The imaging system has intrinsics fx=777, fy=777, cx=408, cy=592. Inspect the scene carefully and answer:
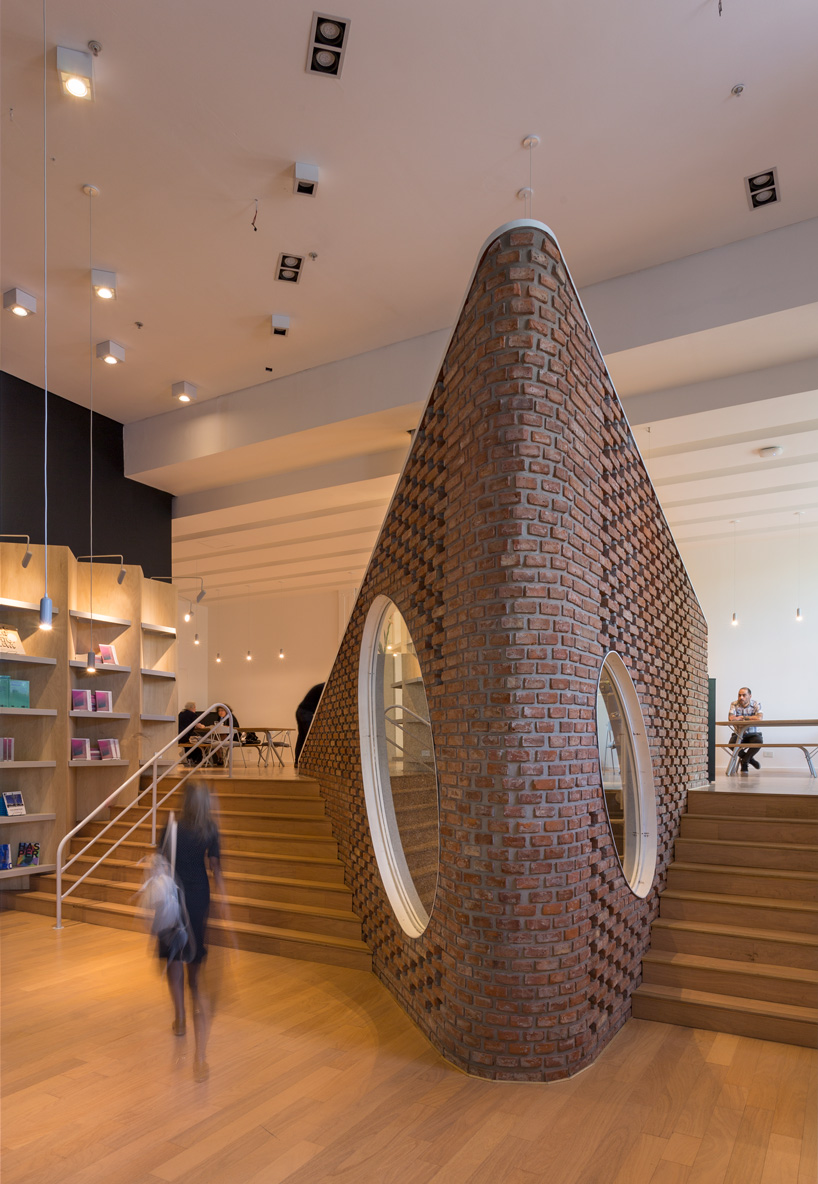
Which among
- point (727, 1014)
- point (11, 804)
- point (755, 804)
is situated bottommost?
point (727, 1014)

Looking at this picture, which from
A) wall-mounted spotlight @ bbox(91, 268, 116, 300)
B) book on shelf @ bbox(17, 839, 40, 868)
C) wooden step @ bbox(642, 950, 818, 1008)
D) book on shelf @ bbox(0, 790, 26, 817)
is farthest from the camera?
book on shelf @ bbox(17, 839, 40, 868)

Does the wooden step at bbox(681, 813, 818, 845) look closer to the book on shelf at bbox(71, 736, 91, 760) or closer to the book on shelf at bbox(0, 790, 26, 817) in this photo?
the book on shelf at bbox(71, 736, 91, 760)

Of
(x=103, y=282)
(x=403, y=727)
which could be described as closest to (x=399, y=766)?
(x=403, y=727)

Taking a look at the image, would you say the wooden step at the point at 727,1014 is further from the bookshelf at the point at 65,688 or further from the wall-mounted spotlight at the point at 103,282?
the wall-mounted spotlight at the point at 103,282

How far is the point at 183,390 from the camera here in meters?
9.17

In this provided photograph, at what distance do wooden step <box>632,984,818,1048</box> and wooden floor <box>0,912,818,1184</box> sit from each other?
8 centimetres

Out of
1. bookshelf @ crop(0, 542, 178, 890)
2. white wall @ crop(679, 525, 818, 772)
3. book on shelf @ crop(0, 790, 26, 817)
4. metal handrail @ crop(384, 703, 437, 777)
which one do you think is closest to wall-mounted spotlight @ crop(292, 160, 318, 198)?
metal handrail @ crop(384, 703, 437, 777)

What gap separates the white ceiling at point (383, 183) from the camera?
4773mm

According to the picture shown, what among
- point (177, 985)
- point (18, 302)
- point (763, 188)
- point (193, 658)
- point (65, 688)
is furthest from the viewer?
point (193, 658)

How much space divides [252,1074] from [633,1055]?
1.87m

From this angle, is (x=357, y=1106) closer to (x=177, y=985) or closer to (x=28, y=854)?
(x=177, y=985)

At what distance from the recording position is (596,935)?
154 inches

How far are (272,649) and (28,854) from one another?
34.8ft

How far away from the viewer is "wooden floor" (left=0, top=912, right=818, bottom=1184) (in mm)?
2918
